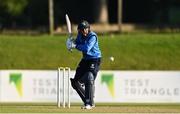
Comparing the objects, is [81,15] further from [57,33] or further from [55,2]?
[57,33]

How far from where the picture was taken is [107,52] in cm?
3806

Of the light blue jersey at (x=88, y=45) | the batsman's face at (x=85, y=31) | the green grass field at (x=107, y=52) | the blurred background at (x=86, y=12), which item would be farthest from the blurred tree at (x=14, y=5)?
the batsman's face at (x=85, y=31)

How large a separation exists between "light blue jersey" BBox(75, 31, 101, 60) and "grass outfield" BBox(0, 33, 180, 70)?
65.8 ft

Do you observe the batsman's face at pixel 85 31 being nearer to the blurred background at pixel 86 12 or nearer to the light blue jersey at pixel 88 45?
the light blue jersey at pixel 88 45

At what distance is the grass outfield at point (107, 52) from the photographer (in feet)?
119

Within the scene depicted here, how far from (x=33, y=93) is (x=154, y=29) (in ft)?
78.8

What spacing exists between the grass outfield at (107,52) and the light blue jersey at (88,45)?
2005 centimetres

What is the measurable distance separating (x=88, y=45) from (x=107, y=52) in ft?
76.8

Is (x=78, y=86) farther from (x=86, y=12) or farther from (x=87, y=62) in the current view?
(x=86, y=12)

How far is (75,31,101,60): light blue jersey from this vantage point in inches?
579

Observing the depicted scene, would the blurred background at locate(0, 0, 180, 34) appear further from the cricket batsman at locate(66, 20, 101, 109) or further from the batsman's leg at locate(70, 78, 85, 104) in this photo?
the cricket batsman at locate(66, 20, 101, 109)

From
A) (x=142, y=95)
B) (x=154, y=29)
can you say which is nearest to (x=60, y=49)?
(x=154, y=29)

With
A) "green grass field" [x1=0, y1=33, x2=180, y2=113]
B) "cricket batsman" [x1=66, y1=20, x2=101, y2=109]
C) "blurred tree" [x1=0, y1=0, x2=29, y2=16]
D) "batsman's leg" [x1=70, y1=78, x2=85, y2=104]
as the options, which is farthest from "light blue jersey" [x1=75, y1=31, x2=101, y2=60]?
"blurred tree" [x1=0, y1=0, x2=29, y2=16]

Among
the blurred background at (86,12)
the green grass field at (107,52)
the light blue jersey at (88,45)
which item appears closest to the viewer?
the light blue jersey at (88,45)
